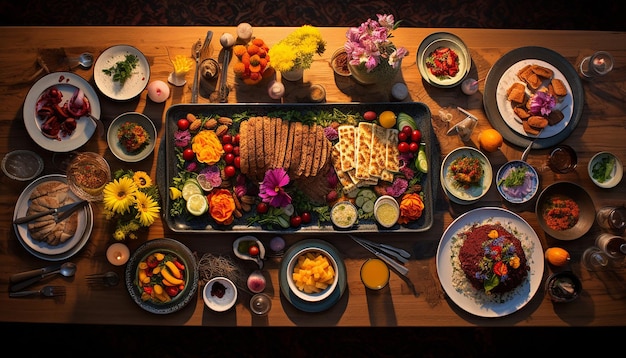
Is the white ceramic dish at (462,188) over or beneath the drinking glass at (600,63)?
beneath

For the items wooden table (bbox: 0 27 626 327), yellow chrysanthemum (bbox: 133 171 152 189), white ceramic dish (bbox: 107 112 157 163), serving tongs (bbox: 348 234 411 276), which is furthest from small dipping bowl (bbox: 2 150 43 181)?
serving tongs (bbox: 348 234 411 276)

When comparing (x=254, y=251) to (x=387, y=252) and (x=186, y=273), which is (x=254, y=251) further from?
(x=387, y=252)

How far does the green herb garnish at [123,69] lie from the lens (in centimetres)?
461

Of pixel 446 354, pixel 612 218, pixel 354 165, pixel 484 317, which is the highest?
pixel 354 165

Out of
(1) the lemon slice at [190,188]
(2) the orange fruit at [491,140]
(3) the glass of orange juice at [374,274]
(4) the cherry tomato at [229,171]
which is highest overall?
(2) the orange fruit at [491,140]

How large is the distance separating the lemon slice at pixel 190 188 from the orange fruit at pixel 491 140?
2.79m

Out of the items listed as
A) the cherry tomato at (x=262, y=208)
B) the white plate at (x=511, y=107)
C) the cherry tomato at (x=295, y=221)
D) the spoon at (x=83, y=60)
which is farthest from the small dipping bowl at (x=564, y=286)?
the spoon at (x=83, y=60)

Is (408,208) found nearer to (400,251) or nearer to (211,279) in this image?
(400,251)

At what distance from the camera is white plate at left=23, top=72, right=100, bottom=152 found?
4.52 m

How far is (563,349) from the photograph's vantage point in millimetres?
5863

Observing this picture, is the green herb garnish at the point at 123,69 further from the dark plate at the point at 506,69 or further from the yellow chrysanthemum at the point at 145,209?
the dark plate at the point at 506,69

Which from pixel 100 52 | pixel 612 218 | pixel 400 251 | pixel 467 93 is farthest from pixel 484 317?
pixel 100 52

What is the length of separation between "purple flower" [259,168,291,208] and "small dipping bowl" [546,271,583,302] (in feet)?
8.49

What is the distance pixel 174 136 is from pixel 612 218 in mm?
4282
